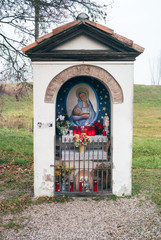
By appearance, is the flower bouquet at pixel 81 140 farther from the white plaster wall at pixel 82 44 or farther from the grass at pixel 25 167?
the white plaster wall at pixel 82 44

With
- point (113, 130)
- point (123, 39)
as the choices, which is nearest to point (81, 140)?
point (113, 130)

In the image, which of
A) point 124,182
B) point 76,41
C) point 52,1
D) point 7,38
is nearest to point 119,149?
point 124,182

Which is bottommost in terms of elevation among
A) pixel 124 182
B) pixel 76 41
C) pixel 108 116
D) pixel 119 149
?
pixel 124 182

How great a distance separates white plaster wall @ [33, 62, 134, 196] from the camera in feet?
20.6

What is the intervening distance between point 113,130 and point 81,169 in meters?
1.49

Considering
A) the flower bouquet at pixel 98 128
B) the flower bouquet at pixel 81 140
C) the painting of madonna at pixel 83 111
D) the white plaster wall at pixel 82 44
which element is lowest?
the flower bouquet at pixel 81 140

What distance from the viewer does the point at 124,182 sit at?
6.52 meters

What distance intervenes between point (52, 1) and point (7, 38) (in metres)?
2.47

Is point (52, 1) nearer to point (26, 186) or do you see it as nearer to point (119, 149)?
point (119, 149)

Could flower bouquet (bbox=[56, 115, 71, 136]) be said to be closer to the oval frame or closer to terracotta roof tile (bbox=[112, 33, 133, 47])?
the oval frame

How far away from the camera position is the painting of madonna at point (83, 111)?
7.72 m

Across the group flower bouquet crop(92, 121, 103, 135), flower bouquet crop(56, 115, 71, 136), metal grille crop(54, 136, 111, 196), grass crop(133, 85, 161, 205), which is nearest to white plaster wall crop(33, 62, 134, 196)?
metal grille crop(54, 136, 111, 196)

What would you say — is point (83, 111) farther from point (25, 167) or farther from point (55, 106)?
point (25, 167)

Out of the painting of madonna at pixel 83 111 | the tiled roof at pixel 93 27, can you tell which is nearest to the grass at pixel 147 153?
the painting of madonna at pixel 83 111
